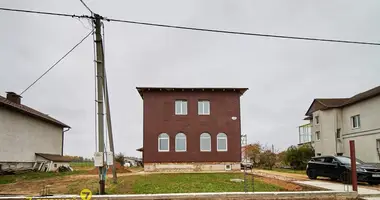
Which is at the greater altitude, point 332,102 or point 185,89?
point 185,89

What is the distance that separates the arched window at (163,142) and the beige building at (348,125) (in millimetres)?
15228

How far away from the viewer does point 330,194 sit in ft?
39.3

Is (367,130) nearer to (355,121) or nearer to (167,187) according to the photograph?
(355,121)

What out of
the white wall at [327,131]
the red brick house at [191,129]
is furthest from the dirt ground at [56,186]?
the white wall at [327,131]

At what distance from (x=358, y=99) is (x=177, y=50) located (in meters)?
16.3

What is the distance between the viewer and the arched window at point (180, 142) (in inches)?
1142

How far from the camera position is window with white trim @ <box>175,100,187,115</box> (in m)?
29.4

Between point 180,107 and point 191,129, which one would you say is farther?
point 180,107

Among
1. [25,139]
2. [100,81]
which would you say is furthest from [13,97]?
[100,81]

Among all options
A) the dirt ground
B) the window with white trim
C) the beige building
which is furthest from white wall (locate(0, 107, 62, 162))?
the beige building

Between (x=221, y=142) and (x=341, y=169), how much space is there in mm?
12530

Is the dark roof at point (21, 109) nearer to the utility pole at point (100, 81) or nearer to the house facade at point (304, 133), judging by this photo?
the utility pole at point (100, 81)

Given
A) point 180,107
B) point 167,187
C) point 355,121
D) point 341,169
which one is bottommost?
point 167,187

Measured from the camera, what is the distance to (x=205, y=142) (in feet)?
96.2
